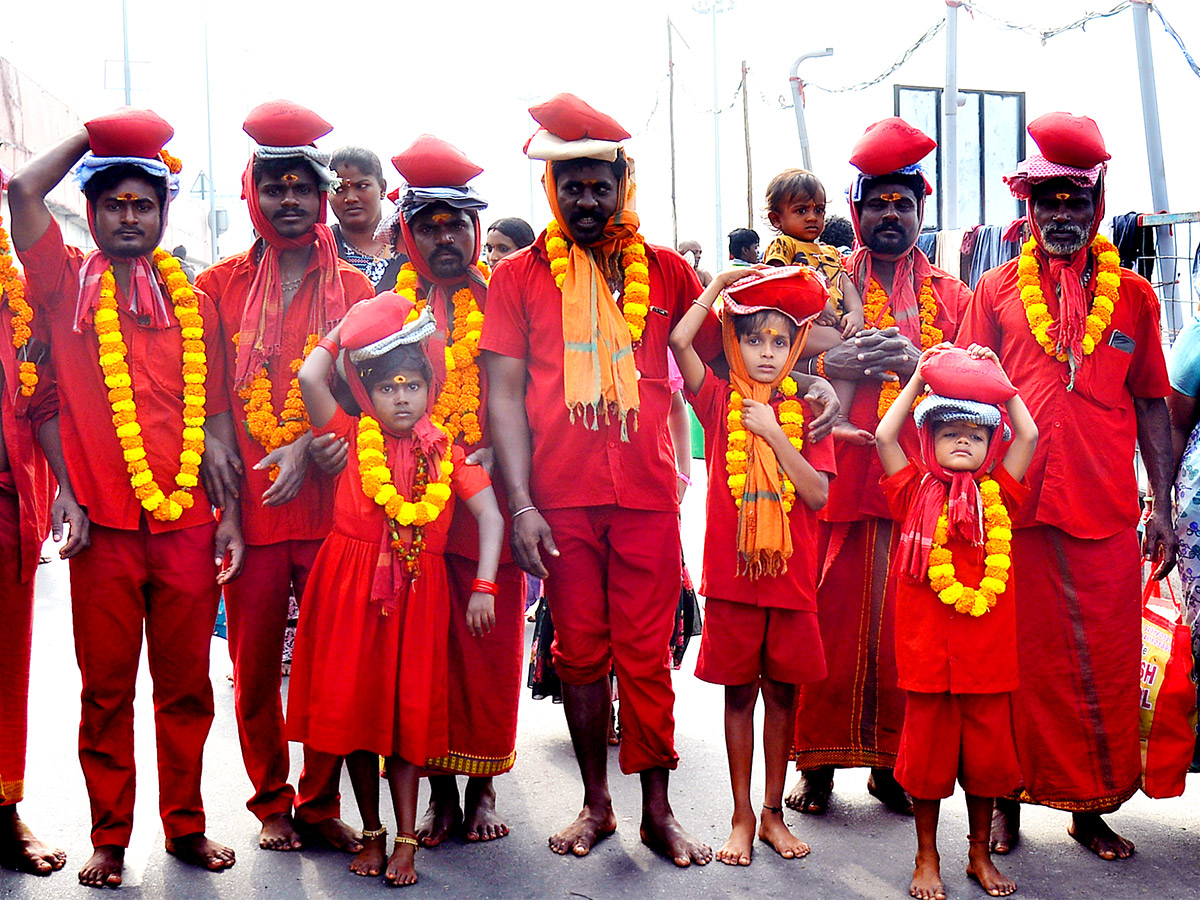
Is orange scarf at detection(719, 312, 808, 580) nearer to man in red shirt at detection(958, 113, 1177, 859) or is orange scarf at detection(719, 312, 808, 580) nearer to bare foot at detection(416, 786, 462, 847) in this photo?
man in red shirt at detection(958, 113, 1177, 859)

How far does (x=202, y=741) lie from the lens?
3.98m

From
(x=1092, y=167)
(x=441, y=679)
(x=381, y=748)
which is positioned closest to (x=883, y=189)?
(x=1092, y=167)

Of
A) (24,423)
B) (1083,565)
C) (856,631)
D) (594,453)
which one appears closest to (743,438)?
(594,453)

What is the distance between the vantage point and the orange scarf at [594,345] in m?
3.84

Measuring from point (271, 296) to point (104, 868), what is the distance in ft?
6.57

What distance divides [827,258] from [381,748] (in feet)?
8.02

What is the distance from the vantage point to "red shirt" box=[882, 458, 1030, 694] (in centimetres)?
368

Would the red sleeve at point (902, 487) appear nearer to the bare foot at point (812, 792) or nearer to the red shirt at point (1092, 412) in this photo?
the red shirt at point (1092, 412)

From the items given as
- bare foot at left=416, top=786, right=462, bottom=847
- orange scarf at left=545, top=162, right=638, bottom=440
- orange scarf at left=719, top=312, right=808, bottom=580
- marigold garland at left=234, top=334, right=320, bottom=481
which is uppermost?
orange scarf at left=545, top=162, right=638, bottom=440

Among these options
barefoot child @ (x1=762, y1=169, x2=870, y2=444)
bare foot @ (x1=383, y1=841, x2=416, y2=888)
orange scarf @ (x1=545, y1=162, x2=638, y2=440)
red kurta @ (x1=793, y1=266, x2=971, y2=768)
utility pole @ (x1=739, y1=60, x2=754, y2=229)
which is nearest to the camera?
bare foot @ (x1=383, y1=841, x2=416, y2=888)

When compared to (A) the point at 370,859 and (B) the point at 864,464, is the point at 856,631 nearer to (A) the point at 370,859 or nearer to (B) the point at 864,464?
(B) the point at 864,464

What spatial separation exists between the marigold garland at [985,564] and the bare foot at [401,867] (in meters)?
1.93

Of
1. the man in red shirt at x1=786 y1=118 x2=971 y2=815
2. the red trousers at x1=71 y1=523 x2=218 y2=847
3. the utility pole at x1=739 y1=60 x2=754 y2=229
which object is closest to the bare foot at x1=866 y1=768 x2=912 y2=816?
the man in red shirt at x1=786 y1=118 x2=971 y2=815

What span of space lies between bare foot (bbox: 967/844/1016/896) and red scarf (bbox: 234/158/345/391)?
284cm
